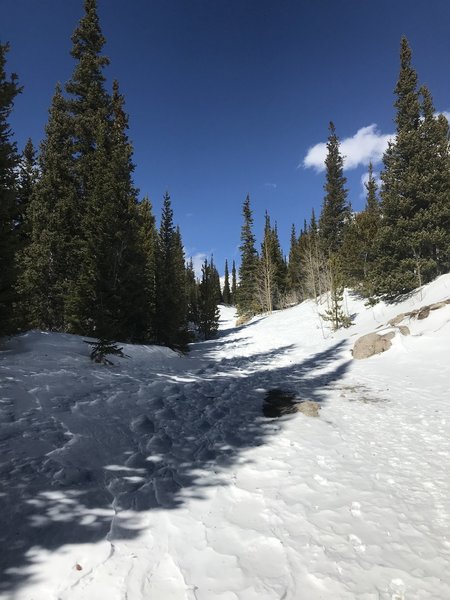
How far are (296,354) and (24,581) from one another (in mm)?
17483

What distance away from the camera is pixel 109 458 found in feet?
16.4

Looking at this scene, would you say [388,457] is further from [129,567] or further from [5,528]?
[5,528]

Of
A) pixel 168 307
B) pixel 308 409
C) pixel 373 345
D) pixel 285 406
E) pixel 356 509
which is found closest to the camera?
pixel 356 509

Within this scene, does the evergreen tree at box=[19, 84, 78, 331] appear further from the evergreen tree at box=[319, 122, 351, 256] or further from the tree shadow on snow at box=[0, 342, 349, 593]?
the evergreen tree at box=[319, 122, 351, 256]

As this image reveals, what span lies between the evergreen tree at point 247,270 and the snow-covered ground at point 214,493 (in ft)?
138

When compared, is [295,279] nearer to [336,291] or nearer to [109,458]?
[336,291]

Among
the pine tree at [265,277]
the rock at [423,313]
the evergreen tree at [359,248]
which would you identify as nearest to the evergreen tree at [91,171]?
the rock at [423,313]

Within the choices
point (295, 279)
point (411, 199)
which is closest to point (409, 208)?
point (411, 199)

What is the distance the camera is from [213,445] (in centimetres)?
593

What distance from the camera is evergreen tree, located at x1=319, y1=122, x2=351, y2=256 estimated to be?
4606 cm

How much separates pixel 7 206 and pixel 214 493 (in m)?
9.73

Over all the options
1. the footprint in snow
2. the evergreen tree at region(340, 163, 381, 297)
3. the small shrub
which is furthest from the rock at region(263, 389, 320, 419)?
the evergreen tree at region(340, 163, 381, 297)

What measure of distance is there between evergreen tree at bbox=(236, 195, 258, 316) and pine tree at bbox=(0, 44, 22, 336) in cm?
4064

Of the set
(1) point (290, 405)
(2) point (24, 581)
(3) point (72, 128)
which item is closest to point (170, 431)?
(1) point (290, 405)
